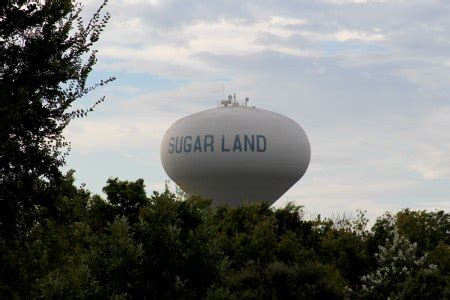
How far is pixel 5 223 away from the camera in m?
18.6

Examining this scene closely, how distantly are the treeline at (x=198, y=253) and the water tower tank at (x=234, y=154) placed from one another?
104ft

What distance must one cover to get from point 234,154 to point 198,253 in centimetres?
5877

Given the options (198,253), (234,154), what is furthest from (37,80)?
(234,154)

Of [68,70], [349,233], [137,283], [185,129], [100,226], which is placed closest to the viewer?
[68,70]

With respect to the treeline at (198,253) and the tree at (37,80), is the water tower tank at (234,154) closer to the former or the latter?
the treeline at (198,253)

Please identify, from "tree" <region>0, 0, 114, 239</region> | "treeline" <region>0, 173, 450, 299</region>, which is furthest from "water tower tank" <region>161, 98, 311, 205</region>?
"tree" <region>0, 0, 114, 239</region>

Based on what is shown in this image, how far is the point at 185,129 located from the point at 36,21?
67.4 m

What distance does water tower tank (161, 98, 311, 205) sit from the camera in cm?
8300

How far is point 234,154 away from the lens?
8281 cm

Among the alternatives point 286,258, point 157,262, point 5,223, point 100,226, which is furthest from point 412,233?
point 5,223

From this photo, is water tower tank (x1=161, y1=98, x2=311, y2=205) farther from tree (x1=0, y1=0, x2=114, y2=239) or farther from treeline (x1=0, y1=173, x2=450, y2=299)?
tree (x1=0, y1=0, x2=114, y2=239)

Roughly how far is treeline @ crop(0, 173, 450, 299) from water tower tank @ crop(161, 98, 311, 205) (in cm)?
3178

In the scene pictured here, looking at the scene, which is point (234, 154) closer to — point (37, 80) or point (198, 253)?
point (198, 253)

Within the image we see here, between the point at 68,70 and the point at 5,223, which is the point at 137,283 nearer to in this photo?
the point at 5,223
